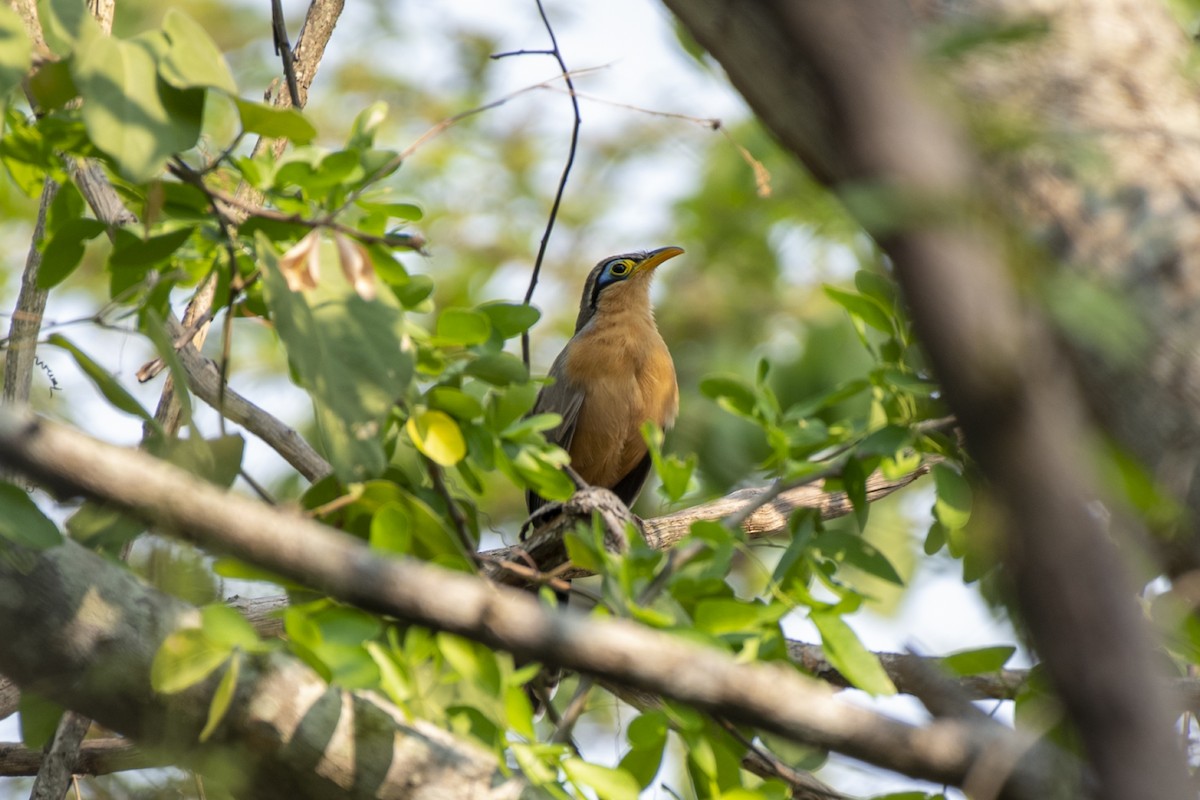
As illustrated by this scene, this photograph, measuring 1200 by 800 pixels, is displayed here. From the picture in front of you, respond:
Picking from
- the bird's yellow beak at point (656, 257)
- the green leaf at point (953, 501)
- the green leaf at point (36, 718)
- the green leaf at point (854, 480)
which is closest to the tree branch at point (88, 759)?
the green leaf at point (36, 718)

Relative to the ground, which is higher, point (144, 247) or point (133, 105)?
point (133, 105)

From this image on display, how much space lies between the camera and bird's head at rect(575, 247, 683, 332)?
7.75m

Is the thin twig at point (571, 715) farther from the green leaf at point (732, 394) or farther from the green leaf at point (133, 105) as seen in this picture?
the green leaf at point (133, 105)

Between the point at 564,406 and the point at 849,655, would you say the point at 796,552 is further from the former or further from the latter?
the point at 564,406

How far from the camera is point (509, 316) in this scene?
3.46 m

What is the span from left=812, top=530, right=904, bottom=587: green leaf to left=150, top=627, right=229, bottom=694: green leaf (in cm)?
163

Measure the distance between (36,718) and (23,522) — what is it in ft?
3.13

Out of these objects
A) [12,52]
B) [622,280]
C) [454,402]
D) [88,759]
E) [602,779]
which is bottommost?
[88,759]

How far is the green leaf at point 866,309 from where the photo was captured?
3.31m

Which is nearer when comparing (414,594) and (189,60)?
(414,594)

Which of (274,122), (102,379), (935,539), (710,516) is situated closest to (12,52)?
(274,122)

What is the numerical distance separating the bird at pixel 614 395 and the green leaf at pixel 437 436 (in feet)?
11.5

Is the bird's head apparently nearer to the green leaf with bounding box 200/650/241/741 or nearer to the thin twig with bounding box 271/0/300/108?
the thin twig with bounding box 271/0/300/108

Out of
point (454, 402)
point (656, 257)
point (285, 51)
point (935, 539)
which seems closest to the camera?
point (454, 402)
